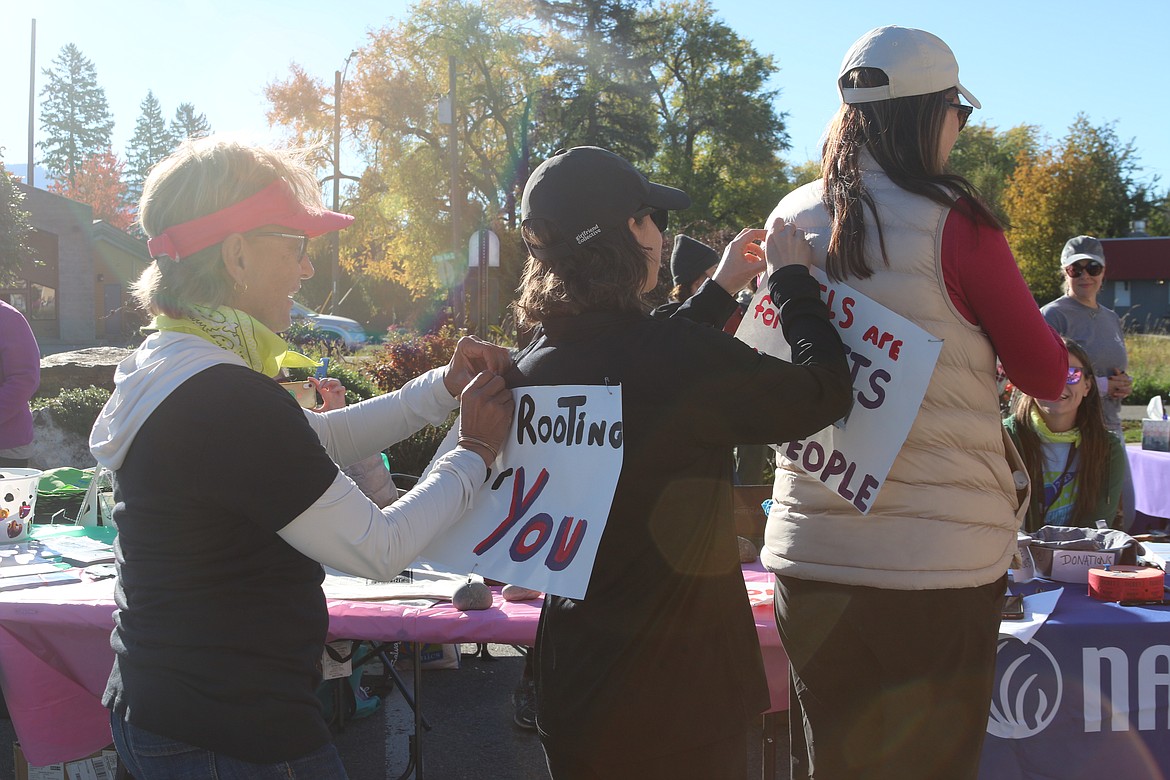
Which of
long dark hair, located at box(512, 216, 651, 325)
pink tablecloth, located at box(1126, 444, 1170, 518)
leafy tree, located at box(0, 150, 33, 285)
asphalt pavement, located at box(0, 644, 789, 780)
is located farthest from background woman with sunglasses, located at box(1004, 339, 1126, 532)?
leafy tree, located at box(0, 150, 33, 285)

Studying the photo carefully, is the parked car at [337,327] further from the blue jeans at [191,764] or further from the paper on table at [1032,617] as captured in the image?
the blue jeans at [191,764]

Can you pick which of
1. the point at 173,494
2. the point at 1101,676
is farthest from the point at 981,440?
the point at 173,494

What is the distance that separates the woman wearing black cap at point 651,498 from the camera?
1650mm

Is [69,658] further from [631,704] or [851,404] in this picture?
[851,404]

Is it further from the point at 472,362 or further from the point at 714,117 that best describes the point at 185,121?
the point at 472,362

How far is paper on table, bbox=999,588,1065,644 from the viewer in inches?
107

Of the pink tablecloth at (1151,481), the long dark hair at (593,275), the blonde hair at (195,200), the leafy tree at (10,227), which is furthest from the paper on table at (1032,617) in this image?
the leafy tree at (10,227)

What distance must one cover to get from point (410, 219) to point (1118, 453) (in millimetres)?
33293

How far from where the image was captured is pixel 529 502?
183 centimetres

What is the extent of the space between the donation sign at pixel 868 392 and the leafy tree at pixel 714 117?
36.2 meters

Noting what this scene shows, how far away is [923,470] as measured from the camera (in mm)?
1886

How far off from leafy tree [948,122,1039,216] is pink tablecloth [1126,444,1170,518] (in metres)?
41.0

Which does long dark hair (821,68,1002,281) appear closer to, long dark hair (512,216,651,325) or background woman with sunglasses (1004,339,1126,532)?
long dark hair (512,216,651,325)

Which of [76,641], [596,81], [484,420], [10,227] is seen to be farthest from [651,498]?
[596,81]
